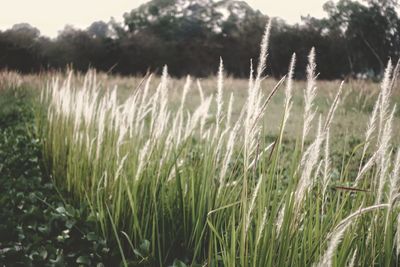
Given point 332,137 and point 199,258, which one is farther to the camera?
point 332,137

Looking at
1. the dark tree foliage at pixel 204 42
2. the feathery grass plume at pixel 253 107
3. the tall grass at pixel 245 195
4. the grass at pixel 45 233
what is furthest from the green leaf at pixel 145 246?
the dark tree foliage at pixel 204 42

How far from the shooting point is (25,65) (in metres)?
18.1

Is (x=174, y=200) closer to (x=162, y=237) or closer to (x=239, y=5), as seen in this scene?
(x=162, y=237)

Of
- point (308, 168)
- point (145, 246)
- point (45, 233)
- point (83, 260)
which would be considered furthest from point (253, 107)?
point (45, 233)

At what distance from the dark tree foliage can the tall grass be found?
1663 cm

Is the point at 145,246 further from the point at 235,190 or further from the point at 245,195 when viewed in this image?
the point at 245,195

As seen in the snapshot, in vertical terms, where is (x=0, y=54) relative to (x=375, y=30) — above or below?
below

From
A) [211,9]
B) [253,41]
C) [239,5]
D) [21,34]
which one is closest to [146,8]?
[211,9]

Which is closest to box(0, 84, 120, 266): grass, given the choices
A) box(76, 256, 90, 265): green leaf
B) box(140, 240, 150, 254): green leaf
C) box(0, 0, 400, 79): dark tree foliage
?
box(76, 256, 90, 265): green leaf

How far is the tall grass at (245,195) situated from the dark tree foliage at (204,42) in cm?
1663

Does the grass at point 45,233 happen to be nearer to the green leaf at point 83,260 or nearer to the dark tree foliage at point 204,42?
the green leaf at point 83,260

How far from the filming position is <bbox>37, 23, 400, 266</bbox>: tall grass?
111 cm

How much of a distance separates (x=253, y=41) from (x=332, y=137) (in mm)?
23555

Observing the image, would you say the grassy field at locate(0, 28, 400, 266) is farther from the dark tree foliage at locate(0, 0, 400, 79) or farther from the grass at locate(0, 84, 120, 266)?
the dark tree foliage at locate(0, 0, 400, 79)
